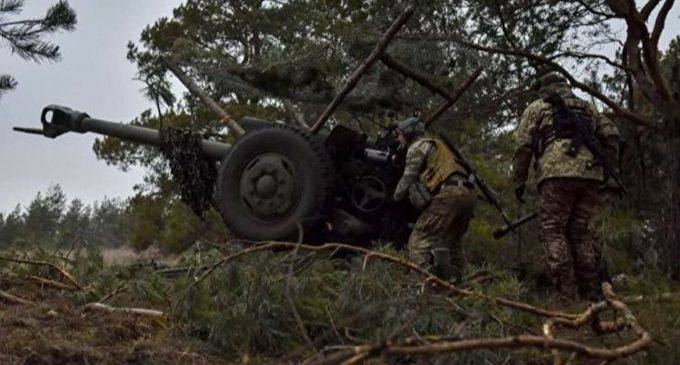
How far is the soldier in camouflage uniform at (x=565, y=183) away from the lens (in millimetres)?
5352

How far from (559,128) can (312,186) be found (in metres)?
1.84

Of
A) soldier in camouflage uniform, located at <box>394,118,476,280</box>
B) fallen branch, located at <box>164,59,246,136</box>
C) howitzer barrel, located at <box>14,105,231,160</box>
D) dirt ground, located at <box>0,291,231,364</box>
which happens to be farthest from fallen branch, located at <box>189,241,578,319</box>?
fallen branch, located at <box>164,59,246,136</box>

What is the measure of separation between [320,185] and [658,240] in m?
2.76

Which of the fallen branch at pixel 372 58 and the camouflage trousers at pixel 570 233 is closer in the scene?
the camouflage trousers at pixel 570 233

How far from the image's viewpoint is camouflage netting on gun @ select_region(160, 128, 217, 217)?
6.86 metres

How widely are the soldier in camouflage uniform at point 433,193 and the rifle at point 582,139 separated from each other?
0.82m

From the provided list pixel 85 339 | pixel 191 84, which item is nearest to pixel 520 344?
pixel 85 339

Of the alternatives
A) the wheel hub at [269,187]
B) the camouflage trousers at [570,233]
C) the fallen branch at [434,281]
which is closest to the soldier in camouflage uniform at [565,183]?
the camouflage trousers at [570,233]

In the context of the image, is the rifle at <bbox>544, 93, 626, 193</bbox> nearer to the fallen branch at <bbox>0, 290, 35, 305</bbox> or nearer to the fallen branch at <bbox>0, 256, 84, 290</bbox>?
the fallen branch at <bbox>0, 256, 84, 290</bbox>

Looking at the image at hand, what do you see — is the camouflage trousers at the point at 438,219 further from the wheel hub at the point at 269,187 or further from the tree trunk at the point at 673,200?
the tree trunk at the point at 673,200

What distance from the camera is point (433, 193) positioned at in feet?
18.7

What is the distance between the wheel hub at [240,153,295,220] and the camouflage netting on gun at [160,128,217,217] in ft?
2.44

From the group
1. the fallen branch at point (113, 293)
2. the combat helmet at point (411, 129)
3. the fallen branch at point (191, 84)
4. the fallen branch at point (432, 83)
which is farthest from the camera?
the fallen branch at point (191, 84)

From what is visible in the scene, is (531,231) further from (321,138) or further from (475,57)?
(321,138)
